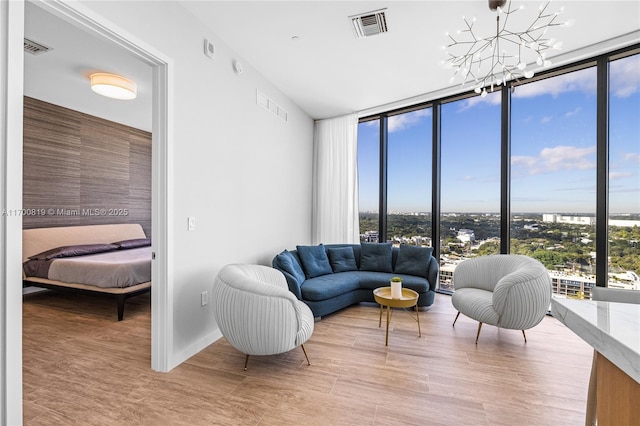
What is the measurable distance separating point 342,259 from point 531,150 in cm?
280

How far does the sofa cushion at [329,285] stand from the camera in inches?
134

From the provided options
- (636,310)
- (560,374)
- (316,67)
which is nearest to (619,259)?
(560,374)

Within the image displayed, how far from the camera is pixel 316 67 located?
139 inches

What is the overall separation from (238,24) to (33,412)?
3251mm

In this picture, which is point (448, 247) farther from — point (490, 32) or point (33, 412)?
point (33, 412)

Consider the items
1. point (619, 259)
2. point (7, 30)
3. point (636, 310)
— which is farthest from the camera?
point (619, 259)

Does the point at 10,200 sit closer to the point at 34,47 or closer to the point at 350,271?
the point at 34,47

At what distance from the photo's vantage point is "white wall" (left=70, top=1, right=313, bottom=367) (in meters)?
2.39

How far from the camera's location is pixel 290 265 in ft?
11.4

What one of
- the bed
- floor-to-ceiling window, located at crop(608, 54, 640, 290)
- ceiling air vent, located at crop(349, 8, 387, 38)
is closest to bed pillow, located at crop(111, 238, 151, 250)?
the bed

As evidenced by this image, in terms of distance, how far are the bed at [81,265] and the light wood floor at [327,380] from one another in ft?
1.56

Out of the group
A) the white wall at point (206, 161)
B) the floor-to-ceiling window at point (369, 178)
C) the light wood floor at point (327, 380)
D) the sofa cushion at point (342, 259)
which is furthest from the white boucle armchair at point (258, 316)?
the floor-to-ceiling window at point (369, 178)

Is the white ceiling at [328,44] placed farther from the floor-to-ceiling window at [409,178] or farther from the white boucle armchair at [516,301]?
the white boucle armchair at [516,301]

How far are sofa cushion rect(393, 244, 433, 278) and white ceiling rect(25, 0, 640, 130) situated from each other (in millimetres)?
2171
